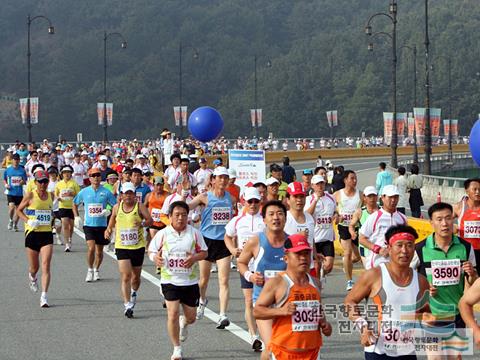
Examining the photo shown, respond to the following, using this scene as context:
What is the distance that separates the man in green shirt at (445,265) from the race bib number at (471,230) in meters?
3.05

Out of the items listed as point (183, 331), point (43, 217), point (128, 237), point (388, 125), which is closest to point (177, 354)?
point (183, 331)

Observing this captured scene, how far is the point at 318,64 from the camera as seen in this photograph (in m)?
133

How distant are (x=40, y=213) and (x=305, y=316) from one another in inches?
315

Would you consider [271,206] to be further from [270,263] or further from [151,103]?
[151,103]

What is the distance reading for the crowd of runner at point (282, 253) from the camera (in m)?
6.84

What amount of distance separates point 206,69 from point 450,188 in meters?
106

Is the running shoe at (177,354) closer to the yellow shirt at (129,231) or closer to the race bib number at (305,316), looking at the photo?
the yellow shirt at (129,231)

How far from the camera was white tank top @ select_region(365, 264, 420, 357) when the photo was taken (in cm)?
684

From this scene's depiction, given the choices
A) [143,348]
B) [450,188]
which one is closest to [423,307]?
[143,348]

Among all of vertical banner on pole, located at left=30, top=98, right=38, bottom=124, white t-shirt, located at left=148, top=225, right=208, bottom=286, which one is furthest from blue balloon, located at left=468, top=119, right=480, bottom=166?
vertical banner on pole, located at left=30, top=98, right=38, bottom=124

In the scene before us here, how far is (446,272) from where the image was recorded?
8.15 m

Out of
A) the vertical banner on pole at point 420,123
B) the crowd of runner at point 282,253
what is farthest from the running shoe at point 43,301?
the vertical banner on pole at point 420,123

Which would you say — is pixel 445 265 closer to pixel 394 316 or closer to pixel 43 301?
pixel 394 316

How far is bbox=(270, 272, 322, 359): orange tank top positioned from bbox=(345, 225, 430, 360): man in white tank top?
0.25 meters
